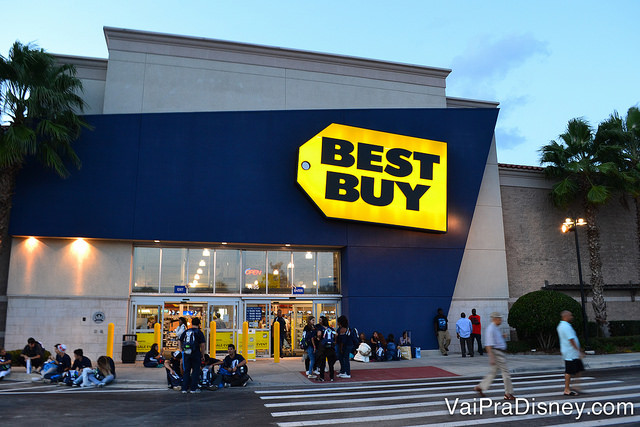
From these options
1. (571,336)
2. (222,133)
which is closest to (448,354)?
(571,336)

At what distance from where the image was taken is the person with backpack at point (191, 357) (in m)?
12.8

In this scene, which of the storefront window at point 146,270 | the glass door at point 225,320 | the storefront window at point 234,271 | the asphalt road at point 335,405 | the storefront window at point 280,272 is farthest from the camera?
the storefront window at point 280,272

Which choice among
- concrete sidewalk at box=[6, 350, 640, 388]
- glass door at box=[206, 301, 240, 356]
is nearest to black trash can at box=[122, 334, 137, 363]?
concrete sidewalk at box=[6, 350, 640, 388]

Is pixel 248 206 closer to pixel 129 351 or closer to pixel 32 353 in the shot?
pixel 129 351

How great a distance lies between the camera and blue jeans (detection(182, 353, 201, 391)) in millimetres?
12812

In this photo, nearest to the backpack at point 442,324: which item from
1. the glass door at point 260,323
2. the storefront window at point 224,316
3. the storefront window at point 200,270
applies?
the glass door at point 260,323

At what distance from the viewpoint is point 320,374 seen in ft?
47.4

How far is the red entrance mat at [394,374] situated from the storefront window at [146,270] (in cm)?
798

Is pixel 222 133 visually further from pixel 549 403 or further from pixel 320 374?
pixel 549 403

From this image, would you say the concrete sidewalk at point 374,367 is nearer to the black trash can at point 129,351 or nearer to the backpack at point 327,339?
the black trash can at point 129,351

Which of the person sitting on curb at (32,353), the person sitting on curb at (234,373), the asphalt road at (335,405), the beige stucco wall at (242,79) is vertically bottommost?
the asphalt road at (335,405)

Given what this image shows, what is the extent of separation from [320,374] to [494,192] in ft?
46.3

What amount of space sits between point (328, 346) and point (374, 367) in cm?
433

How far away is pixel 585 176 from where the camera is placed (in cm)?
2470
